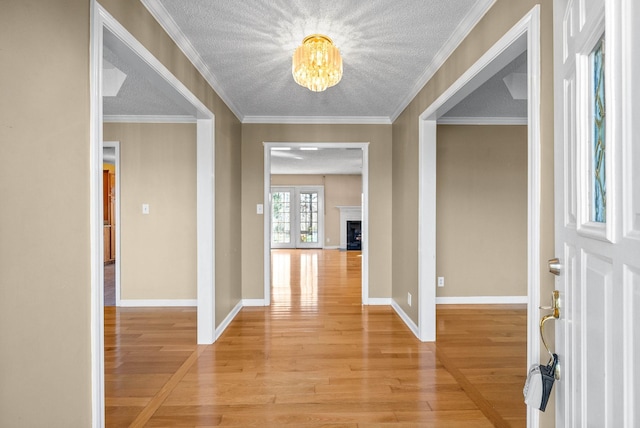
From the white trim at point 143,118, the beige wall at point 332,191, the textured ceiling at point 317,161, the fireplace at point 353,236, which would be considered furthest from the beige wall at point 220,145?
the fireplace at point 353,236

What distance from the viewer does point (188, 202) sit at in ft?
14.6

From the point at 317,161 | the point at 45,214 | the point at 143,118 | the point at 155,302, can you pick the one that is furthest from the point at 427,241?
the point at 317,161

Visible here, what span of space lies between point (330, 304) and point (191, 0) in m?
3.57

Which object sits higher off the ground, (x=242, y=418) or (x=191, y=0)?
(x=191, y=0)

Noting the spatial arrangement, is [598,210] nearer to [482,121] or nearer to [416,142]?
[416,142]

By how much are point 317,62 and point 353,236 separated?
870cm

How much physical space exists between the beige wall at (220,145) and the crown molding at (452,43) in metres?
1.91

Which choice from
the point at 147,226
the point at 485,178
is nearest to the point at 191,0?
the point at 147,226

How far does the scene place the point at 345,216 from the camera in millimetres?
10859

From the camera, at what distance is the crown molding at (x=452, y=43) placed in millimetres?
2048

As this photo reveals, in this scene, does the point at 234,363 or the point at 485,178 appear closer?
the point at 234,363

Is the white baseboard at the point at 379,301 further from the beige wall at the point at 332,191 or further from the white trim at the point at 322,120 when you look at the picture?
the beige wall at the point at 332,191

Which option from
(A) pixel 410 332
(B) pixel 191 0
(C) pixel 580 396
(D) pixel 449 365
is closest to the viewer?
(C) pixel 580 396

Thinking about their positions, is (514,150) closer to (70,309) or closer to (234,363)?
(234,363)
